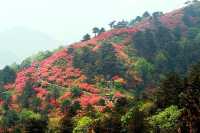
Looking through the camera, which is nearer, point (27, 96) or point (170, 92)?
point (170, 92)

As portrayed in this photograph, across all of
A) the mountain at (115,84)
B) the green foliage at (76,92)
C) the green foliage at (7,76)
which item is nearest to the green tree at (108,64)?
the mountain at (115,84)

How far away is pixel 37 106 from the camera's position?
87.3 m

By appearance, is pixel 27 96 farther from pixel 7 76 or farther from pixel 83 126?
pixel 83 126

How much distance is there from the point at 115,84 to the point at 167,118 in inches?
1581

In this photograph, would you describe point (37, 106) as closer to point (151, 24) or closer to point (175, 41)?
point (175, 41)

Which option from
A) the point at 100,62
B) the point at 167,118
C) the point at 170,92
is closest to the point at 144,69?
the point at 100,62

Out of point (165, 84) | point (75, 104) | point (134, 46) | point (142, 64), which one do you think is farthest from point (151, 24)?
point (165, 84)

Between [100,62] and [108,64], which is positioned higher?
[100,62]

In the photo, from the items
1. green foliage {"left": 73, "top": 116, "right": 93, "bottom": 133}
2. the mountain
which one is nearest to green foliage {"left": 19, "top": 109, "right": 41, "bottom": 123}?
the mountain

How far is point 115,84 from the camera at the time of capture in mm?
96812

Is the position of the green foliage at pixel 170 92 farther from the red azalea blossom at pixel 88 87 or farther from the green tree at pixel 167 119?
the red azalea blossom at pixel 88 87

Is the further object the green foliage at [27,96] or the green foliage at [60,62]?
the green foliage at [60,62]

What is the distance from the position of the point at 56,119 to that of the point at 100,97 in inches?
503

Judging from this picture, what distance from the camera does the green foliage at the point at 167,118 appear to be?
55.3 meters
